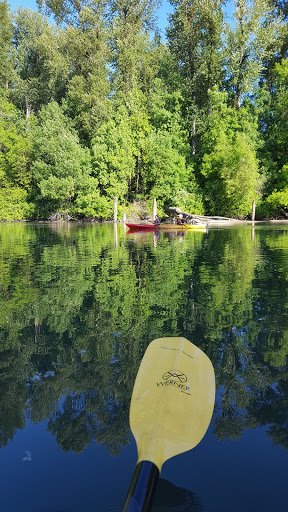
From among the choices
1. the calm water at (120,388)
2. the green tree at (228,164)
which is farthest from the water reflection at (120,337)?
the green tree at (228,164)

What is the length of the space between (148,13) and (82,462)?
4369 cm

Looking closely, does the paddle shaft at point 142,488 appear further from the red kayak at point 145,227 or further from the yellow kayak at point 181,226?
the yellow kayak at point 181,226

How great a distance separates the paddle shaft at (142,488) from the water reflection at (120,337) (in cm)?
68

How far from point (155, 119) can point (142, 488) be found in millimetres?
38900

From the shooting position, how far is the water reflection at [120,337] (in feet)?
10.6

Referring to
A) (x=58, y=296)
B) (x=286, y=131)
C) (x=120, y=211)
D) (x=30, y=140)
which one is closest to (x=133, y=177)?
(x=120, y=211)

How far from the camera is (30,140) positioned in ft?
128

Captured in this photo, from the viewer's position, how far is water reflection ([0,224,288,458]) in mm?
3223

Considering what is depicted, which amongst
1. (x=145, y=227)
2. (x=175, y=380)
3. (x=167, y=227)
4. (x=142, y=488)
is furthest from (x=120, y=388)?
(x=167, y=227)

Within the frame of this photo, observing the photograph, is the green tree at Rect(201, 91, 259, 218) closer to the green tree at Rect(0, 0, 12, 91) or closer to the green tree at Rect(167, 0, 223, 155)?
the green tree at Rect(167, 0, 223, 155)

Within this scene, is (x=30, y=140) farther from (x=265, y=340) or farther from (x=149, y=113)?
(x=265, y=340)

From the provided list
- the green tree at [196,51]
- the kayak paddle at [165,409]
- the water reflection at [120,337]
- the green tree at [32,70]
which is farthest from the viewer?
the green tree at [32,70]

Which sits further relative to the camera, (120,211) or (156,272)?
(120,211)

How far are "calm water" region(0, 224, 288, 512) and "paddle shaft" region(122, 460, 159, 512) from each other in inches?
9.4
